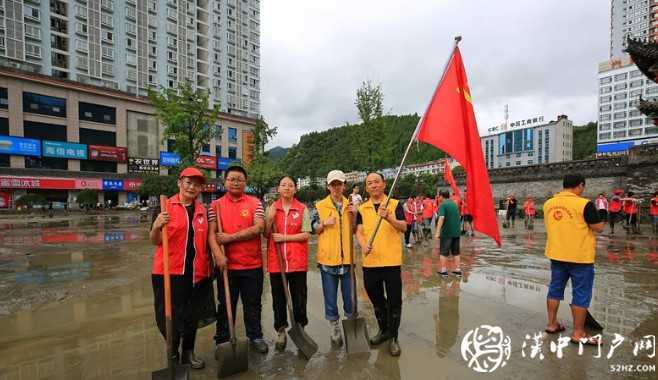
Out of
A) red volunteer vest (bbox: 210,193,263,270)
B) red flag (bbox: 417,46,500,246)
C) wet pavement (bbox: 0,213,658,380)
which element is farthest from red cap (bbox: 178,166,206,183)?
red flag (bbox: 417,46,500,246)

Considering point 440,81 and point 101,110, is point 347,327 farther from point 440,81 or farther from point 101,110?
point 101,110

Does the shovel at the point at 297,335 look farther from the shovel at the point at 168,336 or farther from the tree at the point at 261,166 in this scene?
the tree at the point at 261,166

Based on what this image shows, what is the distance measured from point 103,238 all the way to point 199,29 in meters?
42.3

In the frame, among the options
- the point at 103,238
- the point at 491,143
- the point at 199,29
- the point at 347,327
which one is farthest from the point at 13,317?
the point at 491,143

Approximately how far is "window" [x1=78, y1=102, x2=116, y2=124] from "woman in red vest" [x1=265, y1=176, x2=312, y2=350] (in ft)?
137

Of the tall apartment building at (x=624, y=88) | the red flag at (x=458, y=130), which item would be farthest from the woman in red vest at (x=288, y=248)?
the tall apartment building at (x=624, y=88)

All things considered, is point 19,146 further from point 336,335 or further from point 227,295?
point 336,335

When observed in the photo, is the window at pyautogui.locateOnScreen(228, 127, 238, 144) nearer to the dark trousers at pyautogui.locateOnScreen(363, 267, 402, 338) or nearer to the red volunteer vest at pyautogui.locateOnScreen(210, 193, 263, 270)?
the red volunteer vest at pyautogui.locateOnScreen(210, 193, 263, 270)

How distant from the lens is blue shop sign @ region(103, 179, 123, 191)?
1449 inches

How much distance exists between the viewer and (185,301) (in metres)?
2.95

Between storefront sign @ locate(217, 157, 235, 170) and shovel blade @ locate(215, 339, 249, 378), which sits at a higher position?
storefront sign @ locate(217, 157, 235, 170)

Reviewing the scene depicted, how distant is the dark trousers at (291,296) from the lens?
135 inches

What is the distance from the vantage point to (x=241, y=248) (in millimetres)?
3172

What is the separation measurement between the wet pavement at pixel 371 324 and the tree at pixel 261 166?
24.1 metres
